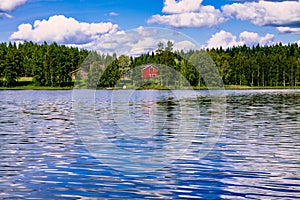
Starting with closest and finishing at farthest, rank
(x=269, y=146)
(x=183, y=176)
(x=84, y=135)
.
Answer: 1. (x=183, y=176)
2. (x=269, y=146)
3. (x=84, y=135)

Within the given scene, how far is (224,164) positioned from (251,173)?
2.03 meters

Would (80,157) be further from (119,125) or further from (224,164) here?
(119,125)

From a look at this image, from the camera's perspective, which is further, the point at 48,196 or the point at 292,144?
the point at 292,144

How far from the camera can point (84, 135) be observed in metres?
30.6

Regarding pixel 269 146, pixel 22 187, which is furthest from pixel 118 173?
pixel 269 146

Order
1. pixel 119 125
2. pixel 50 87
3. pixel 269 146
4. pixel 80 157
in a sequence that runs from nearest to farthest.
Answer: pixel 80 157 < pixel 269 146 < pixel 119 125 < pixel 50 87

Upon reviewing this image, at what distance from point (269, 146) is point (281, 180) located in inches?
342

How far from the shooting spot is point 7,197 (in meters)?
14.5

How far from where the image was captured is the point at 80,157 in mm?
21609

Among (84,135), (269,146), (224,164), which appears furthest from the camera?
(84,135)

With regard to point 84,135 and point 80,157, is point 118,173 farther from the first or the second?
point 84,135

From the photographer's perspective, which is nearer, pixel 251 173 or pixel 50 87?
pixel 251 173

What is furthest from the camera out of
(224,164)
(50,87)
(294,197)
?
(50,87)

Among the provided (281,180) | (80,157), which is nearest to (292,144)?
(281,180)
